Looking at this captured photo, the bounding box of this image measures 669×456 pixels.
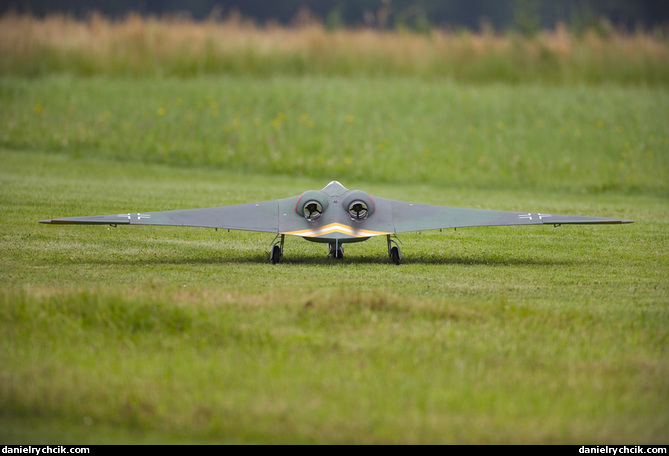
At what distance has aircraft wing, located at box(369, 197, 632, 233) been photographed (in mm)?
10039

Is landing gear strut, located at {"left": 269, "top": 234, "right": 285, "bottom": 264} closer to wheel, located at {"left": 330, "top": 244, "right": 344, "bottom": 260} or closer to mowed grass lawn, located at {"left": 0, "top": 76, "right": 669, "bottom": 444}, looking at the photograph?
mowed grass lawn, located at {"left": 0, "top": 76, "right": 669, "bottom": 444}

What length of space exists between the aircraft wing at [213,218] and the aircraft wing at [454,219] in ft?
4.81

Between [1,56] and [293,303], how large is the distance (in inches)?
929

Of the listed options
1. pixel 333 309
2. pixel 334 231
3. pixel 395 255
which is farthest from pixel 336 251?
pixel 333 309

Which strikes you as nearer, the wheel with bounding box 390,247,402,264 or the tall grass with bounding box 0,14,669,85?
the wheel with bounding box 390,247,402,264

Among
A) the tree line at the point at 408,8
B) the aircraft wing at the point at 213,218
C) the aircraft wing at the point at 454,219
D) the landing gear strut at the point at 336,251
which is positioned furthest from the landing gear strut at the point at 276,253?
the tree line at the point at 408,8

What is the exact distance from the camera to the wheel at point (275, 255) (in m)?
10.6

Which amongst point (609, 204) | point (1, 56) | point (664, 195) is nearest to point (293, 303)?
point (609, 204)

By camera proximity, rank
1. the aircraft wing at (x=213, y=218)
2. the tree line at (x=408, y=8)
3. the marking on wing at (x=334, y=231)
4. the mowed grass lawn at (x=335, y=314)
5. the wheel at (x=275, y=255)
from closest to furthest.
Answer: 1. the mowed grass lawn at (x=335, y=314)
2. the aircraft wing at (x=213, y=218)
3. the marking on wing at (x=334, y=231)
4. the wheel at (x=275, y=255)
5. the tree line at (x=408, y=8)

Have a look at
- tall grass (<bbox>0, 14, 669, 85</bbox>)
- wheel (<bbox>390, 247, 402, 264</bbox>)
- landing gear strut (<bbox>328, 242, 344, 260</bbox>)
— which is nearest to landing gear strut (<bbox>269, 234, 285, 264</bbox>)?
landing gear strut (<bbox>328, 242, 344, 260</bbox>)

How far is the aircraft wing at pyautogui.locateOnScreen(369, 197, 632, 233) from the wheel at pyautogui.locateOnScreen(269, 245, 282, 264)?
1.44 meters

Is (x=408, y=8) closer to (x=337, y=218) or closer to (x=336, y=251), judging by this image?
(x=336, y=251)

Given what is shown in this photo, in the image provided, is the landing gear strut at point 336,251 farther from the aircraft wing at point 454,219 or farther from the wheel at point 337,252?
the aircraft wing at point 454,219

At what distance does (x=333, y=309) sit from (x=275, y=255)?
3.21 meters
